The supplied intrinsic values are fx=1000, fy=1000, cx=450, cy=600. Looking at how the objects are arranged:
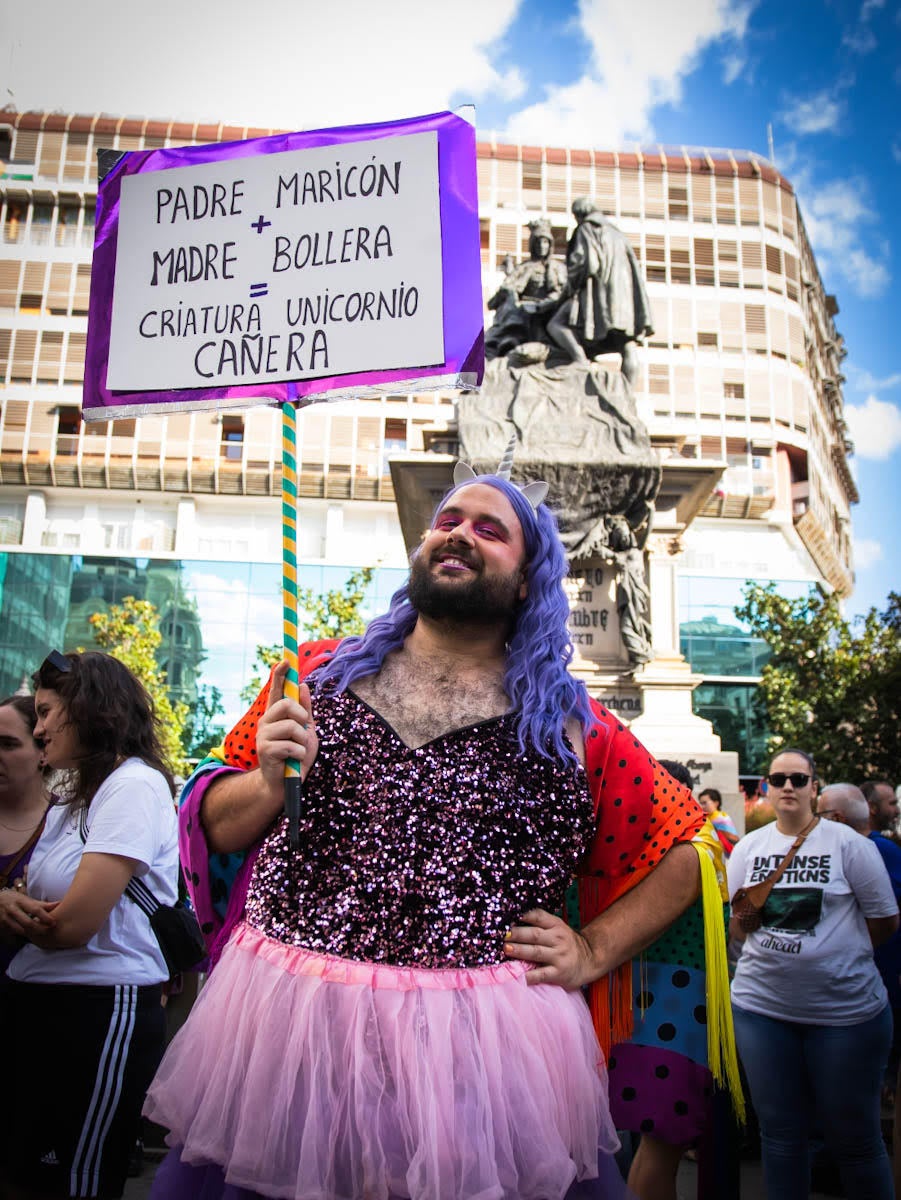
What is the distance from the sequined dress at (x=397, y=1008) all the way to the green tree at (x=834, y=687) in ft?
64.7

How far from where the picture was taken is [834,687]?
2189cm

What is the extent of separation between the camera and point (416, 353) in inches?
89.9

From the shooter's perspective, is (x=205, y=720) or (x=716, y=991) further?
(x=205, y=720)

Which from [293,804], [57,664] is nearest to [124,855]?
[57,664]

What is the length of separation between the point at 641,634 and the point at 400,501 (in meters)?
2.73

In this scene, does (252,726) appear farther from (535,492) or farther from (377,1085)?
(535,492)

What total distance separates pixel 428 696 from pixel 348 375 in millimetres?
761

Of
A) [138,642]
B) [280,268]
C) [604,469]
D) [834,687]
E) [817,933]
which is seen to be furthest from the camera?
[138,642]

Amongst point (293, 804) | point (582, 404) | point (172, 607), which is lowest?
point (293, 804)

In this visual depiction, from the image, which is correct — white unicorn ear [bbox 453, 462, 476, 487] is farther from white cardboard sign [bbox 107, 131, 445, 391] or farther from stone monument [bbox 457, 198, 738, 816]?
stone monument [bbox 457, 198, 738, 816]

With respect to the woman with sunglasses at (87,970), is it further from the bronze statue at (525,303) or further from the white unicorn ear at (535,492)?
the bronze statue at (525,303)

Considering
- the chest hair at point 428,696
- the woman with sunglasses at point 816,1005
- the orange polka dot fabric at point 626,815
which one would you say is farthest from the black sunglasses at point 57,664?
the woman with sunglasses at point 816,1005

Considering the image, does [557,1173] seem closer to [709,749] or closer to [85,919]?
[85,919]

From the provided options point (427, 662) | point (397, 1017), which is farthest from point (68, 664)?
point (397, 1017)
